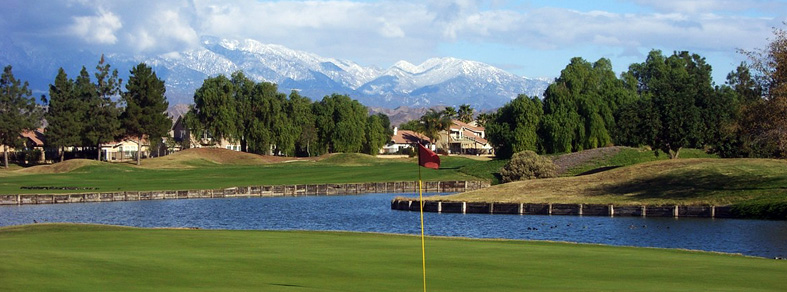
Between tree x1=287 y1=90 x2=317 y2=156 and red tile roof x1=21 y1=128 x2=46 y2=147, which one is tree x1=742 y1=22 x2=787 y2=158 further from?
red tile roof x1=21 y1=128 x2=46 y2=147

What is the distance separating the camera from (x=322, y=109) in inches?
5384

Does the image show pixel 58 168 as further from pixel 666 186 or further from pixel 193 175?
pixel 666 186

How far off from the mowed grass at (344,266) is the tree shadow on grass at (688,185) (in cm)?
2970

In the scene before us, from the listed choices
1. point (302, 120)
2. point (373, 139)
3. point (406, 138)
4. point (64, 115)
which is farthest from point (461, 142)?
point (64, 115)

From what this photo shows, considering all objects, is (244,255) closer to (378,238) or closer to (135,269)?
(135,269)

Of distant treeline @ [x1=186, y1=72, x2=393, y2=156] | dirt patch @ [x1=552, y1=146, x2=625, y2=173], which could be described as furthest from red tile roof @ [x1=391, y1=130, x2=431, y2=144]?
dirt patch @ [x1=552, y1=146, x2=625, y2=173]

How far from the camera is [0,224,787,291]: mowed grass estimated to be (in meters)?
17.6

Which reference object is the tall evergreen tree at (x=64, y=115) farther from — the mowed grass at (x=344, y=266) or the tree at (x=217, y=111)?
the mowed grass at (x=344, y=266)

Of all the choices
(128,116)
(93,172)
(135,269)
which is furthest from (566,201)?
(128,116)

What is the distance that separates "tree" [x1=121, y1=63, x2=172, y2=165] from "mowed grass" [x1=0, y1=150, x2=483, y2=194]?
4.05 m

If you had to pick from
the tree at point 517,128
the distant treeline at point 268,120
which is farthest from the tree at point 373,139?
the tree at point 517,128

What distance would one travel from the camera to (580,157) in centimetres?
8650

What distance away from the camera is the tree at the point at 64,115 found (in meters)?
106

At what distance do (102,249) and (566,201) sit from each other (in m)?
37.5
